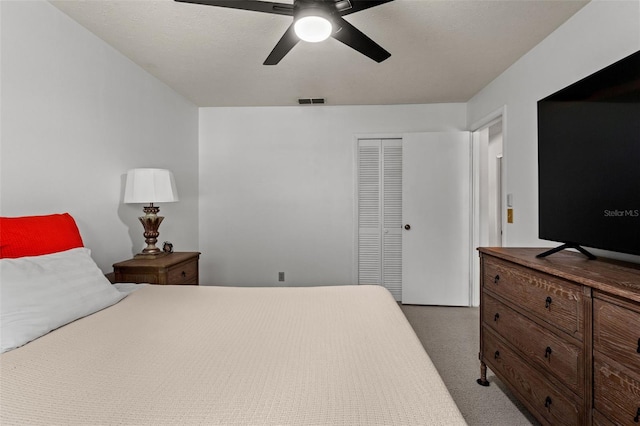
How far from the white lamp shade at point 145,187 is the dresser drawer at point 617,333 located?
2.66m

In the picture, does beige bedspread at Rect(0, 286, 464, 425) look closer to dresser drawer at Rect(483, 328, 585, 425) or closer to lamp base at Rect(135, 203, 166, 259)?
dresser drawer at Rect(483, 328, 585, 425)

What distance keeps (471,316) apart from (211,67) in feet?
11.9

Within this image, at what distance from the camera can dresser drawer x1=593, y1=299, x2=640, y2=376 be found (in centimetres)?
107

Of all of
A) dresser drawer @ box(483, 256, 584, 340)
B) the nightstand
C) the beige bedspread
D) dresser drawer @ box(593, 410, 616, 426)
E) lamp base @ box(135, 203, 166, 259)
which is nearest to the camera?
the beige bedspread

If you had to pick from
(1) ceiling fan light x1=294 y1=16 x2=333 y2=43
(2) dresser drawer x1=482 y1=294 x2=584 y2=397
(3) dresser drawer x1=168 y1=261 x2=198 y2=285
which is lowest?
(2) dresser drawer x1=482 y1=294 x2=584 y2=397

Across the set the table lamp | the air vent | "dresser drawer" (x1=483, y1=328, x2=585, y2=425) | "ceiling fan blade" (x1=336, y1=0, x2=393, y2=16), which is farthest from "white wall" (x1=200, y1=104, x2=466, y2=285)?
"ceiling fan blade" (x1=336, y1=0, x2=393, y2=16)

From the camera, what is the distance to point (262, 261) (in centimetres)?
409

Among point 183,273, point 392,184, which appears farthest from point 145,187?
point 392,184

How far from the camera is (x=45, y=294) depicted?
1.27m

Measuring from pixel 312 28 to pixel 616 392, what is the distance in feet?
6.52

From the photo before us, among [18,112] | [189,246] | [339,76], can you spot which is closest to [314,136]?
[339,76]

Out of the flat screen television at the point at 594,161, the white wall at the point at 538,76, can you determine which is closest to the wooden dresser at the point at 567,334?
the flat screen television at the point at 594,161

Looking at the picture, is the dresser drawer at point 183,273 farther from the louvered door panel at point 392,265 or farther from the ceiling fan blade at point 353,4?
the louvered door panel at point 392,265

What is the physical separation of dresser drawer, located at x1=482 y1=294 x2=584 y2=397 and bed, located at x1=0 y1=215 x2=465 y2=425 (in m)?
0.71
